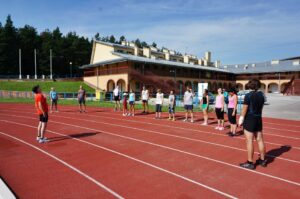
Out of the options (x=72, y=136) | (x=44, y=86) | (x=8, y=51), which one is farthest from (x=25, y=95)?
(x=8, y=51)

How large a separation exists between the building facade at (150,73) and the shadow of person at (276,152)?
26.5m

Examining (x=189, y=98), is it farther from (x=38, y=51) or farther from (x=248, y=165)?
(x=38, y=51)

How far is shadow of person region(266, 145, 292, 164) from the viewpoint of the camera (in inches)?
259

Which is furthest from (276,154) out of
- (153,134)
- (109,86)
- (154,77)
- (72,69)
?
(72,69)

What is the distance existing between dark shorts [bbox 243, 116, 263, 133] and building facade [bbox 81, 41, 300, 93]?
2843cm

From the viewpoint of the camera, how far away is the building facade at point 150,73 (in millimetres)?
36844

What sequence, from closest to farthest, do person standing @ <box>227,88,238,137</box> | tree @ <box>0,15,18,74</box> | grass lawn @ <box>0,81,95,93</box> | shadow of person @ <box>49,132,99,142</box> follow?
shadow of person @ <box>49,132,99,142</box> → person standing @ <box>227,88,238,137</box> → grass lawn @ <box>0,81,95,93</box> → tree @ <box>0,15,18,74</box>

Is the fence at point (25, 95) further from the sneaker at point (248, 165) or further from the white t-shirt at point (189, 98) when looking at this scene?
the sneaker at point (248, 165)

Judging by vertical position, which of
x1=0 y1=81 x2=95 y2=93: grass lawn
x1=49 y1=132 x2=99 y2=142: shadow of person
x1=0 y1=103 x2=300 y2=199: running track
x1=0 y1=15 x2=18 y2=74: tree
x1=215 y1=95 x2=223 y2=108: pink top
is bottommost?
x1=0 y1=103 x2=300 y2=199: running track

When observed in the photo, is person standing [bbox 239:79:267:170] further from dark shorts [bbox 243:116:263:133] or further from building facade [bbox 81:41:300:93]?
building facade [bbox 81:41:300:93]

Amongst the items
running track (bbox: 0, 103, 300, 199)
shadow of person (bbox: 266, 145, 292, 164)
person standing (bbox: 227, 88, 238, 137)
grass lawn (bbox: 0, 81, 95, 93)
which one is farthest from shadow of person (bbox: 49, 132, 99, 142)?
grass lawn (bbox: 0, 81, 95, 93)

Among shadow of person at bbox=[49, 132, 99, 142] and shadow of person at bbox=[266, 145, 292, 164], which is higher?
shadow of person at bbox=[49, 132, 99, 142]

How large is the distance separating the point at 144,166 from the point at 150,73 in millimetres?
32796

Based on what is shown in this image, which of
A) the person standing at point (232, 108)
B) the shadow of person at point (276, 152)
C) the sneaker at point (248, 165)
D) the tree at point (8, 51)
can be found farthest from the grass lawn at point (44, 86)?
the sneaker at point (248, 165)
